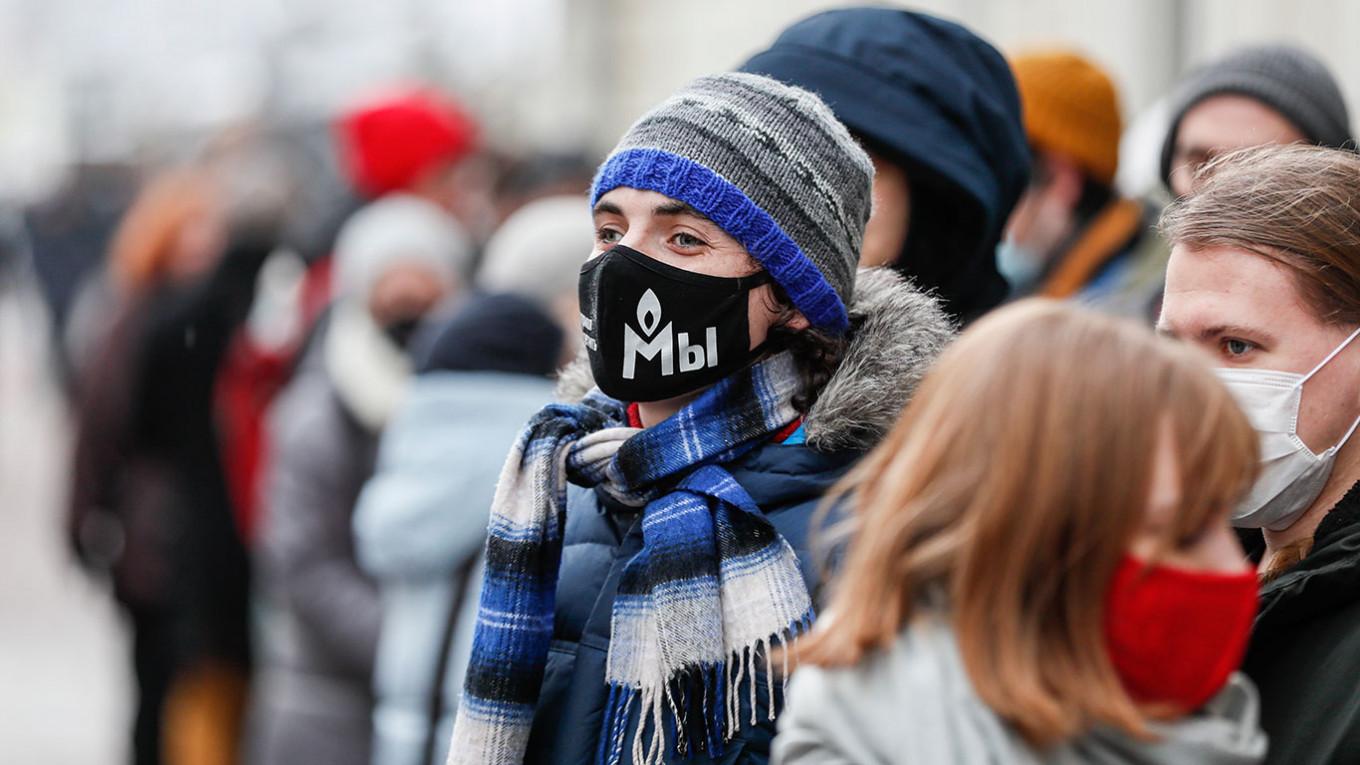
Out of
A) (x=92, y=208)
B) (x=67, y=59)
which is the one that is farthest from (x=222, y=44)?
(x=92, y=208)

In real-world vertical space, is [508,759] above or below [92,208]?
above

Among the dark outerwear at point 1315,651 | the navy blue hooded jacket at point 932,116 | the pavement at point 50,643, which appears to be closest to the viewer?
the dark outerwear at point 1315,651

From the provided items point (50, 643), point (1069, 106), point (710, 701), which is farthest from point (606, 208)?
point (50, 643)

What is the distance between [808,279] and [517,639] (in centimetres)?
63

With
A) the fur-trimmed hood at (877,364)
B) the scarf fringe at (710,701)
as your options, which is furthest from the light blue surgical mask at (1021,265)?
the scarf fringe at (710,701)

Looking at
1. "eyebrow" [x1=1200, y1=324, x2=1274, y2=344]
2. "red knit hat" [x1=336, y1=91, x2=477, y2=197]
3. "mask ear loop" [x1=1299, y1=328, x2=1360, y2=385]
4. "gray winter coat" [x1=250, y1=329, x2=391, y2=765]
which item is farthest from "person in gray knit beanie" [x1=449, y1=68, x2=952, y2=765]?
"red knit hat" [x1=336, y1=91, x2=477, y2=197]

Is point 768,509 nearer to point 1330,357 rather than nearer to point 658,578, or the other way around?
point 658,578

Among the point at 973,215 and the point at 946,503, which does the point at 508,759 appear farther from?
the point at 973,215

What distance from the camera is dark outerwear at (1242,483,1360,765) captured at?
1.99 m

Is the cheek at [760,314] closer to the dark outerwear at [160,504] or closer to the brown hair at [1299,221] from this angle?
the brown hair at [1299,221]

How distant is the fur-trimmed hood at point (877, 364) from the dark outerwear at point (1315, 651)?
21.2 inches

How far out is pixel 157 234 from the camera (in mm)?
6617

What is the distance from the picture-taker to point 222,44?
126 ft

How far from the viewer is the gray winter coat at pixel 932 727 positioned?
158cm
